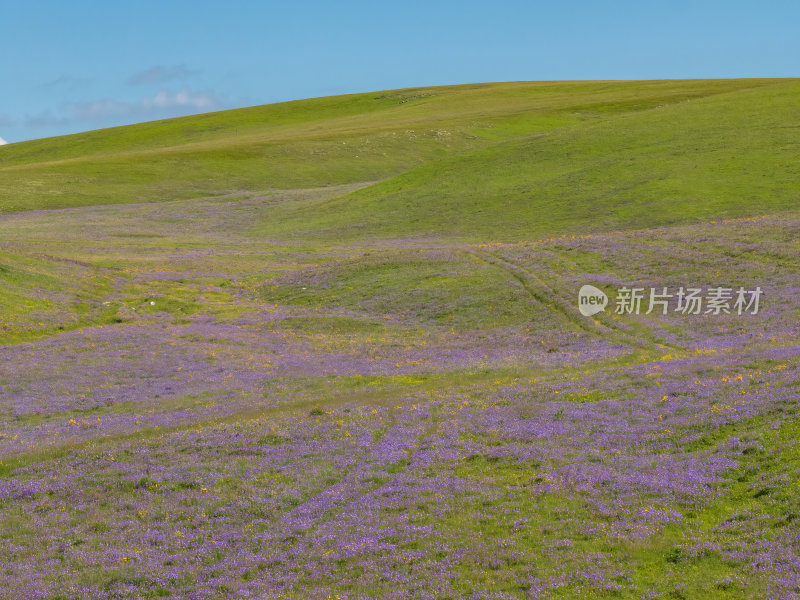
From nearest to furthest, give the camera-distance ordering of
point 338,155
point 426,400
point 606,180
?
point 426,400, point 606,180, point 338,155

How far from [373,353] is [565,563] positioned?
95.3ft

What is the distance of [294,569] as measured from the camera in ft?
56.8

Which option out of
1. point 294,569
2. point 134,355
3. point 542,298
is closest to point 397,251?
point 542,298

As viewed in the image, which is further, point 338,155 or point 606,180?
point 338,155

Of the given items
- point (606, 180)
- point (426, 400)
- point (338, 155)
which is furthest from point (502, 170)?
point (426, 400)

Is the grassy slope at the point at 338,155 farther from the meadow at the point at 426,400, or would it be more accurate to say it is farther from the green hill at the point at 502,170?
the meadow at the point at 426,400

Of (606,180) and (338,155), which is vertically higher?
(338,155)

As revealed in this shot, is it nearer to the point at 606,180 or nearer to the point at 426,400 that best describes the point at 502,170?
the point at 606,180

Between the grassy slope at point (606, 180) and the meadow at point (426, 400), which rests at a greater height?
the grassy slope at point (606, 180)

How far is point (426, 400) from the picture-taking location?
32719mm

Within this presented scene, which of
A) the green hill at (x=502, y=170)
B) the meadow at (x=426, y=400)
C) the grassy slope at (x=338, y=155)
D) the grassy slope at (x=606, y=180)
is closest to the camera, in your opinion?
the meadow at (x=426, y=400)

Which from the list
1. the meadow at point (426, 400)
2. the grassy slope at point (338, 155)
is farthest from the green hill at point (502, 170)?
the meadow at point (426, 400)

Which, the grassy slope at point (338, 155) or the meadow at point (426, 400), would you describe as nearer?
the meadow at point (426, 400)

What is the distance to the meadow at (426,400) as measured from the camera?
17156 millimetres
